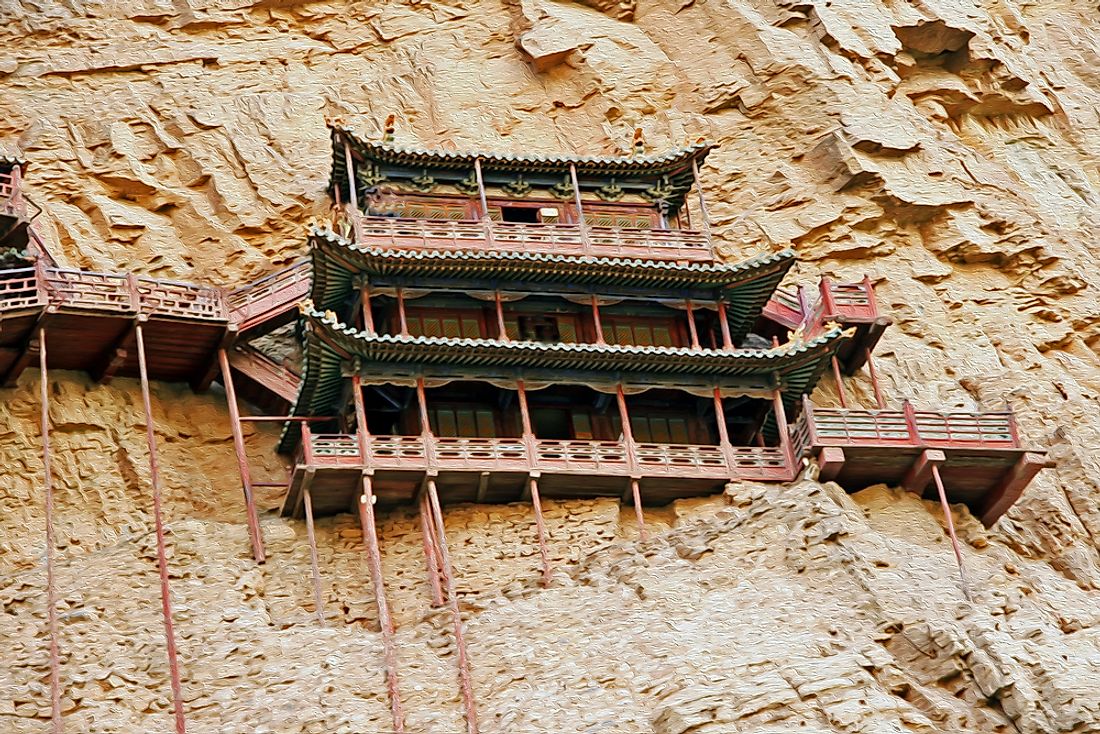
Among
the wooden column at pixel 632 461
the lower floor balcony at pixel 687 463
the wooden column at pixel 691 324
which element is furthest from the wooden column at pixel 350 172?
the wooden column at pixel 691 324

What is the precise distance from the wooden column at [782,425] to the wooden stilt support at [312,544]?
933 centimetres

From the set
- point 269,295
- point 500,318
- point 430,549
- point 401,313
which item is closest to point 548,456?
point 430,549

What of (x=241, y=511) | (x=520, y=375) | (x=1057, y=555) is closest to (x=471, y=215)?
(x=520, y=375)

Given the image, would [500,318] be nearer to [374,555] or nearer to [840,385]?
[374,555]

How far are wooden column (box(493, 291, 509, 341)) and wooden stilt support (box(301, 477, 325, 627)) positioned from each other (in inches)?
197

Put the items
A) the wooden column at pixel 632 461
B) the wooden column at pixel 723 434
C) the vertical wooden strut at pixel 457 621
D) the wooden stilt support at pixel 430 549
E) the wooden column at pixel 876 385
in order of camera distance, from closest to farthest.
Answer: the vertical wooden strut at pixel 457 621 → the wooden stilt support at pixel 430 549 → the wooden column at pixel 632 461 → the wooden column at pixel 723 434 → the wooden column at pixel 876 385

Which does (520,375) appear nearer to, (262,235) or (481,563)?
(481,563)

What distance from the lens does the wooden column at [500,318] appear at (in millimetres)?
41906

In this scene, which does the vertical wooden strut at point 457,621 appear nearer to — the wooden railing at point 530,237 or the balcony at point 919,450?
the wooden railing at point 530,237

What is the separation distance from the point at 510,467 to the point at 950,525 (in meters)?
8.30

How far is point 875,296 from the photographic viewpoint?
1845 inches

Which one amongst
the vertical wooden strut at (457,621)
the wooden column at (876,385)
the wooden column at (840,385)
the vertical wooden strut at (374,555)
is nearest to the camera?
the vertical wooden strut at (457,621)

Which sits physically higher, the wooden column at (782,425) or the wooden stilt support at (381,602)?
the wooden column at (782,425)

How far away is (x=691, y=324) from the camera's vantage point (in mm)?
43562
